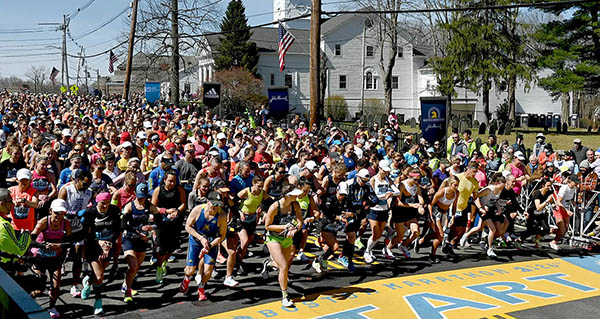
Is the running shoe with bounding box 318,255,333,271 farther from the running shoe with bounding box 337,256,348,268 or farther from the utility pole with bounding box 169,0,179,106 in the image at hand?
the utility pole with bounding box 169,0,179,106

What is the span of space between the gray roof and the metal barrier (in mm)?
56797

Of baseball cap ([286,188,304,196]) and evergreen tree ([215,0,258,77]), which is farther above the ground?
evergreen tree ([215,0,258,77])

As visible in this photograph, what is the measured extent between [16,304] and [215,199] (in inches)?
204

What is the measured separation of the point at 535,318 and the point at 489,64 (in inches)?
1359

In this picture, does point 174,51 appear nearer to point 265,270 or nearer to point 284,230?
point 265,270

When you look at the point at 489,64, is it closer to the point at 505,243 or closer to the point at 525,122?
the point at 525,122

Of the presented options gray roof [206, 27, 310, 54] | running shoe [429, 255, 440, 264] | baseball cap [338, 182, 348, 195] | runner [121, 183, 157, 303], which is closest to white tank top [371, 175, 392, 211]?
baseball cap [338, 182, 348, 195]

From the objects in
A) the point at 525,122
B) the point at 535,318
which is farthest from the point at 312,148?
the point at 525,122

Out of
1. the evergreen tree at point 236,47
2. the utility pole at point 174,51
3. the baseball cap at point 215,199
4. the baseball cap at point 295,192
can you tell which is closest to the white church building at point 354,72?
the evergreen tree at point 236,47

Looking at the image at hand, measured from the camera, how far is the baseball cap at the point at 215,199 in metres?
8.21

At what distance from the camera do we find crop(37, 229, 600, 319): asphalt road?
Answer: 7953mm

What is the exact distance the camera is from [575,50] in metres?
34.3

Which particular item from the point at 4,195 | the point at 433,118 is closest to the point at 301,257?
the point at 4,195

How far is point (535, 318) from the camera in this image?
26.1 ft
